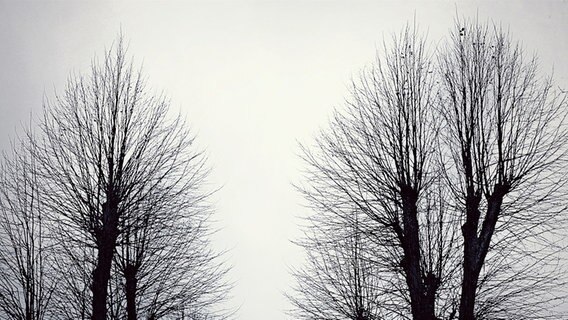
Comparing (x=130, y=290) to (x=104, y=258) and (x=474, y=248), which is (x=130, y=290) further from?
(x=474, y=248)

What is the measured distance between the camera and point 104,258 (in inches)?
499

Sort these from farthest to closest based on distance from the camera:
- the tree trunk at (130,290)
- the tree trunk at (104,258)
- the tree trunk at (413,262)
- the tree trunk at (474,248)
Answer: the tree trunk at (130,290), the tree trunk at (413,262), the tree trunk at (104,258), the tree trunk at (474,248)

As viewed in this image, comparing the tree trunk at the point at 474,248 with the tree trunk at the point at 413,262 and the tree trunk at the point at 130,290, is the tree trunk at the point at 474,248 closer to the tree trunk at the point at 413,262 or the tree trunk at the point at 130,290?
the tree trunk at the point at 413,262

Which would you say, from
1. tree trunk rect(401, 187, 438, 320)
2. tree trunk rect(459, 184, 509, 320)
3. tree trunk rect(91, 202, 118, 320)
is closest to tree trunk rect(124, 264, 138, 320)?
tree trunk rect(91, 202, 118, 320)

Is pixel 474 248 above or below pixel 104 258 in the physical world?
below

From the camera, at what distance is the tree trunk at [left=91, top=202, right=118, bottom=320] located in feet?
40.1

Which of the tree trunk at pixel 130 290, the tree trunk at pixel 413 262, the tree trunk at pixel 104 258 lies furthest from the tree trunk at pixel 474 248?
the tree trunk at pixel 130 290

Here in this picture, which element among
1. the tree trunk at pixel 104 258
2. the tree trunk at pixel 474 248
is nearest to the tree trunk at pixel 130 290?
the tree trunk at pixel 104 258

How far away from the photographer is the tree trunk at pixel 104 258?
12211mm

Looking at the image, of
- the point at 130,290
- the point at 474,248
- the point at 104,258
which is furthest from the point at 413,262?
the point at 130,290

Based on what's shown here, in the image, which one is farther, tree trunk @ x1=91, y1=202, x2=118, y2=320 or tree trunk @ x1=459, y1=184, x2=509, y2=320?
tree trunk @ x1=91, y1=202, x2=118, y2=320

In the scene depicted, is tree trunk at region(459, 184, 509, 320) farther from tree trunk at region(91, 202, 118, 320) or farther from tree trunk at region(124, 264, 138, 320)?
tree trunk at region(124, 264, 138, 320)

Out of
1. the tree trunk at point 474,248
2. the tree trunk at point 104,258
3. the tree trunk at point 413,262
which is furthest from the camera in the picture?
the tree trunk at point 413,262

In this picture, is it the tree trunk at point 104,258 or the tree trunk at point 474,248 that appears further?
the tree trunk at point 104,258
